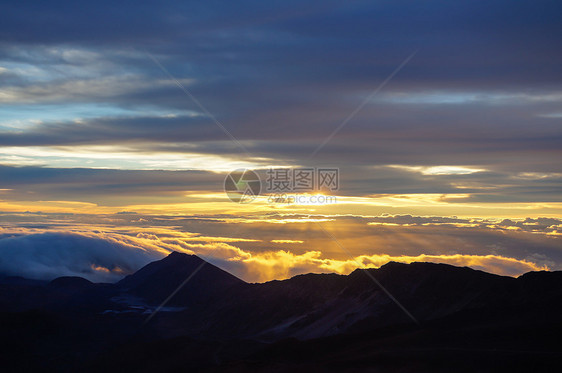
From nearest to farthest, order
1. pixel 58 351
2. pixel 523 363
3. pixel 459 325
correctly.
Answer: pixel 523 363 < pixel 459 325 < pixel 58 351

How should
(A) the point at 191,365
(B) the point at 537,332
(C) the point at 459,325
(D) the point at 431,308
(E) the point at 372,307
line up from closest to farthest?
1. (B) the point at 537,332
2. (C) the point at 459,325
3. (A) the point at 191,365
4. (D) the point at 431,308
5. (E) the point at 372,307

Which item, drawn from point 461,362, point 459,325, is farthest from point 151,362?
point 461,362

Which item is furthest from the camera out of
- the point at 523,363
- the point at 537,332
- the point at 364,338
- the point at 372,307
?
the point at 372,307

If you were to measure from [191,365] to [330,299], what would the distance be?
68495mm

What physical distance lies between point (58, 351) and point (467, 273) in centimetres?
13263

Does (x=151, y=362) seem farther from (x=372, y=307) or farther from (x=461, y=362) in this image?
(x=461, y=362)

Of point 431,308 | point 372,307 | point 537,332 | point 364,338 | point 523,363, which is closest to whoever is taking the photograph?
point 523,363

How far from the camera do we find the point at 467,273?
159 metres

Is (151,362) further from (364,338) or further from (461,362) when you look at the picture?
(461,362)

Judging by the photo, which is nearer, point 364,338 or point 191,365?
point 364,338

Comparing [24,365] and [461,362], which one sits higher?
[461,362]

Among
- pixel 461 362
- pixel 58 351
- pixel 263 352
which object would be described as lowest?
pixel 58 351

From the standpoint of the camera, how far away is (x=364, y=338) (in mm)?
121688

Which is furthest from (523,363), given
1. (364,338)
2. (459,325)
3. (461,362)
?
(364,338)
